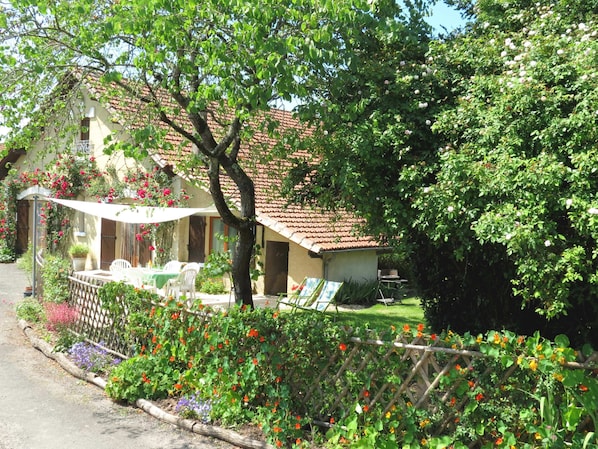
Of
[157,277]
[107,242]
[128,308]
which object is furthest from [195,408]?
[107,242]

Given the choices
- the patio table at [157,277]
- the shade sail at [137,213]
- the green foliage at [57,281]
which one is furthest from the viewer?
the shade sail at [137,213]

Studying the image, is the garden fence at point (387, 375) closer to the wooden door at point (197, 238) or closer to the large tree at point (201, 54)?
the large tree at point (201, 54)

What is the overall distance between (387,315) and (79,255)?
35.8ft

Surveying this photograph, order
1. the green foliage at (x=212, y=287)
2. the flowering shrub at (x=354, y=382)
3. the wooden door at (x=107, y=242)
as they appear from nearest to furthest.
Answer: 1. the flowering shrub at (x=354, y=382)
2. the green foliage at (x=212, y=287)
3. the wooden door at (x=107, y=242)

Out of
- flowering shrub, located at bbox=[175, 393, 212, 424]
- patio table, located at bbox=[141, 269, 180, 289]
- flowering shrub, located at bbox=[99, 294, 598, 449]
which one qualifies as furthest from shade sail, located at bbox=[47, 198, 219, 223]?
flowering shrub, located at bbox=[175, 393, 212, 424]

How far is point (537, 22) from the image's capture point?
6.71m

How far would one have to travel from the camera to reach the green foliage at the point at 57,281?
31.0 ft

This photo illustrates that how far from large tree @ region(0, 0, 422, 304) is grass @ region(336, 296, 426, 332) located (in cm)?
484

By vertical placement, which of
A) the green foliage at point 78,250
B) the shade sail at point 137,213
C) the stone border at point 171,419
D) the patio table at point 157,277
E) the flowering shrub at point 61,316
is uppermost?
the shade sail at point 137,213

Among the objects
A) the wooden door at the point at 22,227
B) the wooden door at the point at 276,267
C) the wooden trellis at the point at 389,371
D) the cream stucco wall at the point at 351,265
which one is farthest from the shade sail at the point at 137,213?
the wooden door at the point at 22,227

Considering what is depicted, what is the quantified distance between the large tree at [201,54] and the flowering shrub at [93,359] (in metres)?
2.02

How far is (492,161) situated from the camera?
209 inches

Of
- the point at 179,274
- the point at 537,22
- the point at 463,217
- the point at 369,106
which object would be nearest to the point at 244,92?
the point at 369,106

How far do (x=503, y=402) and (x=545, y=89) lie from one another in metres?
2.89
